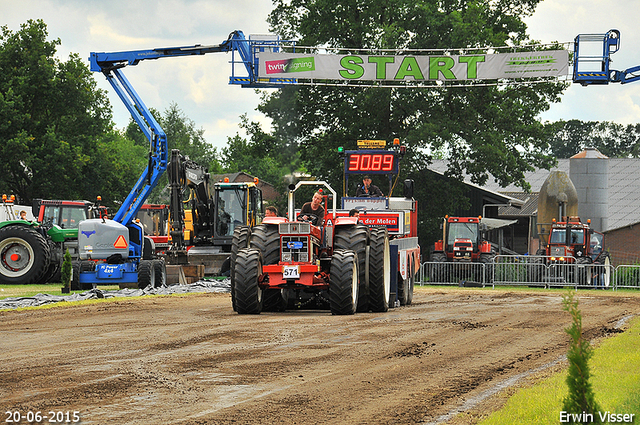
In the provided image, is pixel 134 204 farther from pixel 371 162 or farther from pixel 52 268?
pixel 371 162

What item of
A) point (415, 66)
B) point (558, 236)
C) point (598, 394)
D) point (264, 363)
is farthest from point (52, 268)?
point (558, 236)

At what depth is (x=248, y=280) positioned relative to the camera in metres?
13.6

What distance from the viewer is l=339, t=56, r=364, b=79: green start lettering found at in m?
28.7

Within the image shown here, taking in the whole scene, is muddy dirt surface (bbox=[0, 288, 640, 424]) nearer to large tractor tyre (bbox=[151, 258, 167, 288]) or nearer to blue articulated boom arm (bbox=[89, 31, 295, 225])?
large tractor tyre (bbox=[151, 258, 167, 288])

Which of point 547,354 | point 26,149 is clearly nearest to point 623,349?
point 547,354

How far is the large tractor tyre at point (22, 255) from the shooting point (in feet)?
72.9

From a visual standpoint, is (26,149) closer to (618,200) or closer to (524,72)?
(524,72)

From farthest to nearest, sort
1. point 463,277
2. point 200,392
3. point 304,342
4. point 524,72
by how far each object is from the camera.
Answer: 1. point 463,277
2. point 524,72
3. point 304,342
4. point 200,392

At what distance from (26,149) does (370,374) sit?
36.3 metres

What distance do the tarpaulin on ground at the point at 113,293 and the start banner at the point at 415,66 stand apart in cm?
823

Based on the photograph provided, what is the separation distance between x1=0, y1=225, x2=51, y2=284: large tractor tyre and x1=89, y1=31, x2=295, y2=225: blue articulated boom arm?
2253mm

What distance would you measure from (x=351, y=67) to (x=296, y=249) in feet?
53.1

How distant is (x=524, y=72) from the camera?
1147 inches

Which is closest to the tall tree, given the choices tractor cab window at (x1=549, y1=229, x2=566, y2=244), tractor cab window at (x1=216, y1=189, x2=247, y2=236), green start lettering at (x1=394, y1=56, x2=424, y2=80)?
tractor cab window at (x1=549, y1=229, x2=566, y2=244)
